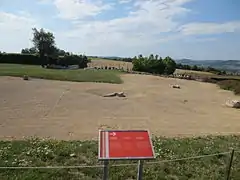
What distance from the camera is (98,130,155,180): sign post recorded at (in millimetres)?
5000

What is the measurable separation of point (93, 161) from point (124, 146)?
3.01 meters

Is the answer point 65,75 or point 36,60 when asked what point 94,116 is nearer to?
point 65,75

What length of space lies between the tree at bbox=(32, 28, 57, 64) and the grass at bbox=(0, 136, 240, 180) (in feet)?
237

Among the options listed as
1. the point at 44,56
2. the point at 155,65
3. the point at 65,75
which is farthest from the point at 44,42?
the point at 65,75

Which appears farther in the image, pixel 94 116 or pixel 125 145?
pixel 94 116

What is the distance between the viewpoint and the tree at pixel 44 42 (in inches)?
3167

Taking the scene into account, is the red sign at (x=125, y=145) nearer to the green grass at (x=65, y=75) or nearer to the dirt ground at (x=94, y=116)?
the dirt ground at (x=94, y=116)

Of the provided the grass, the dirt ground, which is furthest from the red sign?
the dirt ground

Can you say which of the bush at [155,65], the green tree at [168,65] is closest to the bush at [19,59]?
the bush at [155,65]

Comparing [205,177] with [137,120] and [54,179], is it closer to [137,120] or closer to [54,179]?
[54,179]

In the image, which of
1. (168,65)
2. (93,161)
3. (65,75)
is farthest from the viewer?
(168,65)

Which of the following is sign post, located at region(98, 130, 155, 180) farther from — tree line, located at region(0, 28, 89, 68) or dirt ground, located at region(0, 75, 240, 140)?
tree line, located at region(0, 28, 89, 68)

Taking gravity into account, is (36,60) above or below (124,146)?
below

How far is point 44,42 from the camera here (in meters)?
81.7
